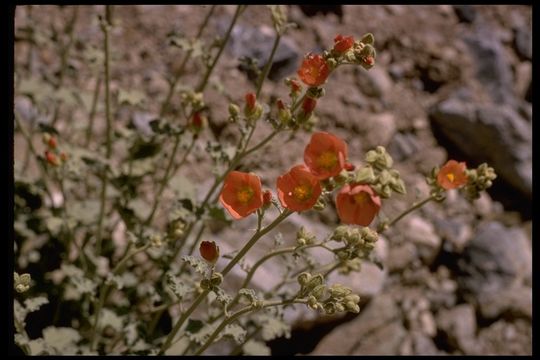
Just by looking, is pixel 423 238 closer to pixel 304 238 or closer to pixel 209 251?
pixel 304 238

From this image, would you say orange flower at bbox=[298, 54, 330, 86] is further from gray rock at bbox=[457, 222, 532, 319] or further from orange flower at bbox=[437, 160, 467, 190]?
gray rock at bbox=[457, 222, 532, 319]

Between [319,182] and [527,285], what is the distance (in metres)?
2.77

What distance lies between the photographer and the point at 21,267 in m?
3.29

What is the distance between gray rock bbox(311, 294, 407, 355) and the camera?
11.8 feet

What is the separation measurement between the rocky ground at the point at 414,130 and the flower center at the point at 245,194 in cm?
158

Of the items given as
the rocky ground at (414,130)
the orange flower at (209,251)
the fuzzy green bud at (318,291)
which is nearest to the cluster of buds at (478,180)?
the fuzzy green bud at (318,291)

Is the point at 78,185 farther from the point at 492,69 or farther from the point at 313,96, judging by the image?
the point at 492,69

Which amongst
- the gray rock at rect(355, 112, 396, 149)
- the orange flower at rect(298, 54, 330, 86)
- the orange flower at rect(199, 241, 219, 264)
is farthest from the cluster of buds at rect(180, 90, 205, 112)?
the gray rock at rect(355, 112, 396, 149)

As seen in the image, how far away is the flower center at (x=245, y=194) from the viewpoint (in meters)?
1.81

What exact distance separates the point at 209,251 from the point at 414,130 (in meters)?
3.15

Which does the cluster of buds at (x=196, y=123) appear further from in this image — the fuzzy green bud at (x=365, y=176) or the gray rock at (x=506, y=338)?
the gray rock at (x=506, y=338)

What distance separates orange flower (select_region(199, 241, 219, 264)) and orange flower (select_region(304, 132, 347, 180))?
419 mm

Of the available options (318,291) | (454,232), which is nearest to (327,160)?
(318,291)

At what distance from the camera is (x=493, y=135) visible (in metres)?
4.38
